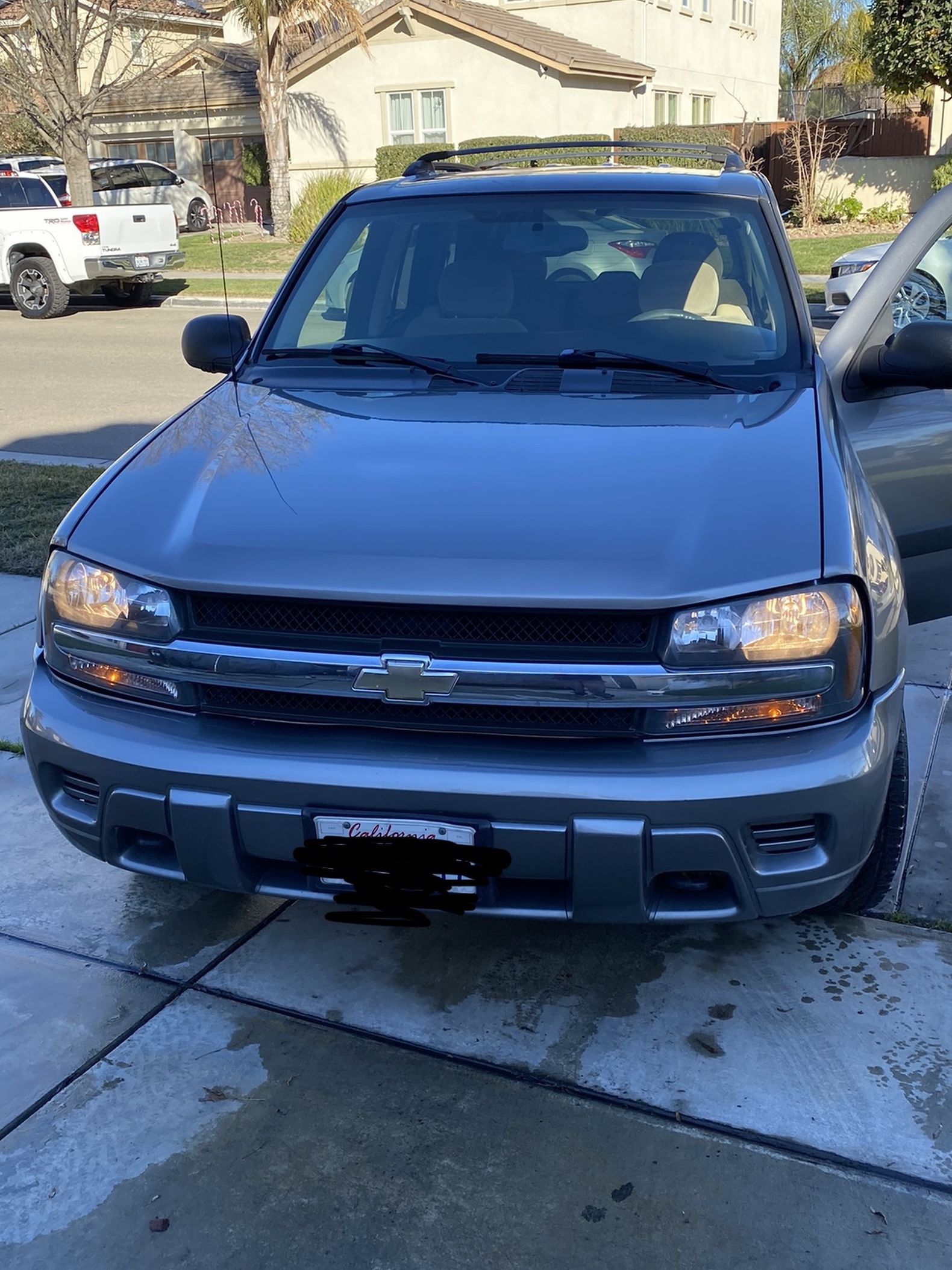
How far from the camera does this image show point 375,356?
3.63 m

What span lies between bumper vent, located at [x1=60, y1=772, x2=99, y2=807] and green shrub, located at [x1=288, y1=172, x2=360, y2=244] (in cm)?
2226

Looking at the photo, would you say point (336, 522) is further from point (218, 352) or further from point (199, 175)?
point (199, 175)

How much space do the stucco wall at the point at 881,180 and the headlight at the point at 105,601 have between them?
2631cm

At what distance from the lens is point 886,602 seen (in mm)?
2604

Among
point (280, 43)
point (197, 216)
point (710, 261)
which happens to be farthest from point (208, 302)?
point (710, 261)

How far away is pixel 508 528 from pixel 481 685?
331 mm

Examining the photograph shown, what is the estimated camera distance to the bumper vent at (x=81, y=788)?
2650 millimetres

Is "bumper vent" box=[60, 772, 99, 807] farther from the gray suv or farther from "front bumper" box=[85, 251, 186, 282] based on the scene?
"front bumper" box=[85, 251, 186, 282]

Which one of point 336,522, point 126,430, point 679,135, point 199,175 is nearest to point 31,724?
point 336,522

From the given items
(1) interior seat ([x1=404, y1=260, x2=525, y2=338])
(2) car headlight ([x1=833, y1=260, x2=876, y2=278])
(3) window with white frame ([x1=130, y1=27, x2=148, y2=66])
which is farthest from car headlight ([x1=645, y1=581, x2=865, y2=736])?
(3) window with white frame ([x1=130, y1=27, x2=148, y2=66])

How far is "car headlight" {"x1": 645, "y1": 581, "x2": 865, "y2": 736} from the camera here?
2396 millimetres

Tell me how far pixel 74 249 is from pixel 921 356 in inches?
593

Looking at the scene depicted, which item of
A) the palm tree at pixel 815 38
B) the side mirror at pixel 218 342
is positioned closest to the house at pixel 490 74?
the palm tree at pixel 815 38

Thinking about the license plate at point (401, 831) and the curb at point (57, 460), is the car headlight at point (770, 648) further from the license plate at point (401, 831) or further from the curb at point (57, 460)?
the curb at point (57, 460)
